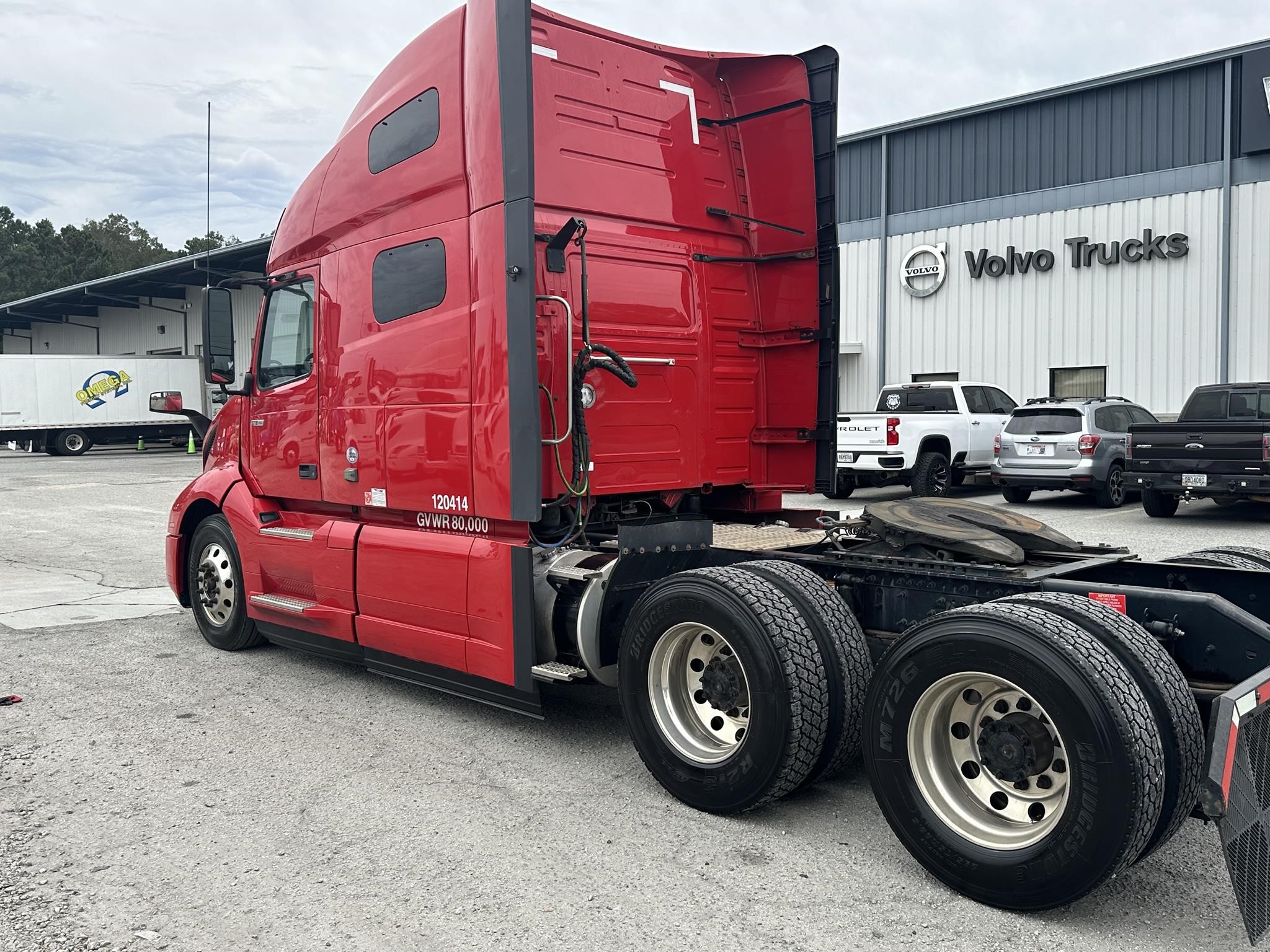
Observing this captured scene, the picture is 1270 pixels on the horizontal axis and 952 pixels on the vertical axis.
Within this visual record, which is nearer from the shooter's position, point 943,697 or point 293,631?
point 943,697

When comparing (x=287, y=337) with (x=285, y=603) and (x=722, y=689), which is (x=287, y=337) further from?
(x=722, y=689)

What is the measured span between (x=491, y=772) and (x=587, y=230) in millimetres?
2696

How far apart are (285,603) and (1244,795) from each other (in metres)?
5.18

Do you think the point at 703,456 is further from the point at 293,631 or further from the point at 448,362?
the point at 293,631

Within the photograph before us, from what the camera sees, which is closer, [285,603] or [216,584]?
[285,603]

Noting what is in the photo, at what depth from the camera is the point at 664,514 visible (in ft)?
19.4

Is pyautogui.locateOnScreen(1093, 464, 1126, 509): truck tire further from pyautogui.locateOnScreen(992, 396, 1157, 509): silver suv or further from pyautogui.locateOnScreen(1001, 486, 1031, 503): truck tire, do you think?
pyautogui.locateOnScreen(1001, 486, 1031, 503): truck tire

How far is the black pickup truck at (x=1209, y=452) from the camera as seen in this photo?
12984mm

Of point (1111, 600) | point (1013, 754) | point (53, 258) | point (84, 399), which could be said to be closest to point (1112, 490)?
point (1111, 600)

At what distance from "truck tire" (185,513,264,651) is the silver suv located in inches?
486

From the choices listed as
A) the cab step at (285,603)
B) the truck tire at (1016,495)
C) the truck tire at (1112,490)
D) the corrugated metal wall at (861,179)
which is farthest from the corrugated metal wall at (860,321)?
the cab step at (285,603)

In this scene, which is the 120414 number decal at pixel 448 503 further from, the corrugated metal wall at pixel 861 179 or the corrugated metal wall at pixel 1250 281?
the corrugated metal wall at pixel 861 179

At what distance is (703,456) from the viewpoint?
585 cm

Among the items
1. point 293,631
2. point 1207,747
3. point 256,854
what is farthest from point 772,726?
point 293,631
